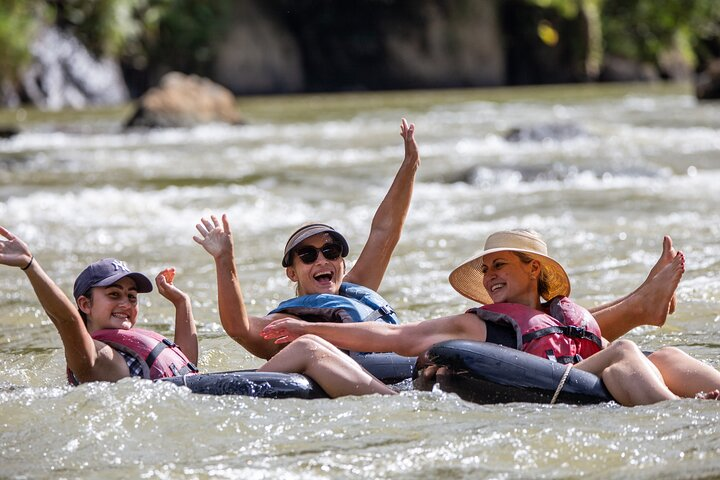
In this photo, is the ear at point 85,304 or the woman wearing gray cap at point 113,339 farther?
the ear at point 85,304

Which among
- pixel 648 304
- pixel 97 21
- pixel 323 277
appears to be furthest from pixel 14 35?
pixel 648 304

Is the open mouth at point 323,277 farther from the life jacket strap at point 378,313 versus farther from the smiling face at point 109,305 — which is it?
the smiling face at point 109,305

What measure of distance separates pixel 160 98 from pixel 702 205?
489 inches

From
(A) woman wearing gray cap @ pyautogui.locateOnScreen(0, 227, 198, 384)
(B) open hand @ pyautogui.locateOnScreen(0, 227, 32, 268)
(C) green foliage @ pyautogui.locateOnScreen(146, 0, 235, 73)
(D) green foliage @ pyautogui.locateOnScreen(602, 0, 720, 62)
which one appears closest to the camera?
(B) open hand @ pyautogui.locateOnScreen(0, 227, 32, 268)

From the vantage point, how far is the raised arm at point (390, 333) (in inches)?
194

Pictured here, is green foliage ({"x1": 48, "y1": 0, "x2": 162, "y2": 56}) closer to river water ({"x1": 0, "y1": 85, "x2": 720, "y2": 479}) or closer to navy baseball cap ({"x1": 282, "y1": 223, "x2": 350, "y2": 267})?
river water ({"x1": 0, "y1": 85, "x2": 720, "y2": 479})

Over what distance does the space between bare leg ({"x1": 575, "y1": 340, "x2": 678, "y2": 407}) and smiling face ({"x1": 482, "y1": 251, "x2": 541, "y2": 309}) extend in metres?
0.46

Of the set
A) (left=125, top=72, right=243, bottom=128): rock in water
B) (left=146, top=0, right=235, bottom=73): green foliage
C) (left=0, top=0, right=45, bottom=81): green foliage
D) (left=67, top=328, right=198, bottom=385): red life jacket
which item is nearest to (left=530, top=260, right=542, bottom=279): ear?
(left=67, top=328, right=198, bottom=385): red life jacket

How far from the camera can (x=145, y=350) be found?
5.07 meters

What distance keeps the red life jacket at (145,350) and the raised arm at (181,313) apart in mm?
316

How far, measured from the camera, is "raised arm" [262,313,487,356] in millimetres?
4918

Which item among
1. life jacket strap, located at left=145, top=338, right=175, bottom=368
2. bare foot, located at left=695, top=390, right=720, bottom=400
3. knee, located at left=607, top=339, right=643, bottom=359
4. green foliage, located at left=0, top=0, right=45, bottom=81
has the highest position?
green foliage, located at left=0, top=0, right=45, bottom=81

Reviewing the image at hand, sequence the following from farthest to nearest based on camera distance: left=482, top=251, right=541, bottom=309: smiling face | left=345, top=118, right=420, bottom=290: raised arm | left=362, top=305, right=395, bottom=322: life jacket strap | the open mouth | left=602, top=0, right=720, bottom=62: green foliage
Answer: left=602, top=0, right=720, bottom=62: green foliage, left=345, top=118, right=420, bottom=290: raised arm, the open mouth, left=362, top=305, right=395, bottom=322: life jacket strap, left=482, top=251, right=541, bottom=309: smiling face

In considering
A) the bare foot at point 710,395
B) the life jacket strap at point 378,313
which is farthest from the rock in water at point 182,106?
the bare foot at point 710,395
